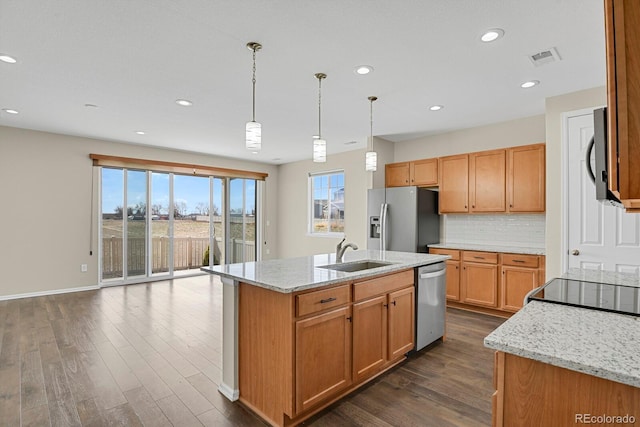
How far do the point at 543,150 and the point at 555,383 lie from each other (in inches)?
151

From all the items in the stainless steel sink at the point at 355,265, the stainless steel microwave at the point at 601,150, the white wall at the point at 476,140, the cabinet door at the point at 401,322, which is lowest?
the cabinet door at the point at 401,322

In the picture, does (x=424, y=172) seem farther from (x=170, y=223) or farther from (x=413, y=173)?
(x=170, y=223)

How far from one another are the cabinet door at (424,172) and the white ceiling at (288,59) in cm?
70

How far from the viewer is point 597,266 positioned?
323 cm

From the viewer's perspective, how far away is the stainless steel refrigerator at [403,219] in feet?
15.3

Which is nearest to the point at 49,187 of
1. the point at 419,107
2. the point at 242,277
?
the point at 242,277

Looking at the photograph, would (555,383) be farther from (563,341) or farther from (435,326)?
(435,326)

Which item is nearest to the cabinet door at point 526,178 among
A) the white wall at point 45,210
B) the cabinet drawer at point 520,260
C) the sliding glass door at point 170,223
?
the cabinet drawer at point 520,260

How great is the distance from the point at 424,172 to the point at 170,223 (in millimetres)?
4954

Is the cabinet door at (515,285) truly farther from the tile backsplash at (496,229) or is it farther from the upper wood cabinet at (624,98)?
the upper wood cabinet at (624,98)

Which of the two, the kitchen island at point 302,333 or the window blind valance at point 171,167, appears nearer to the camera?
the kitchen island at point 302,333

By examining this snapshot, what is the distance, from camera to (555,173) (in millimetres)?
3508

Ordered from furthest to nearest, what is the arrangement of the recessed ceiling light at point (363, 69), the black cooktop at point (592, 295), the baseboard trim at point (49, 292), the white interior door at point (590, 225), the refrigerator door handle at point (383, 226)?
the refrigerator door handle at point (383, 226)
the baseboard trim at point (49, 292)
the white interior door at point (590, 225)
the recessed ceiling light at point (363, 69)
the black cooktop at point (592, 295)

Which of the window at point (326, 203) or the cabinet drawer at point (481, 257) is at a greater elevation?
the window at point (326, 203)
